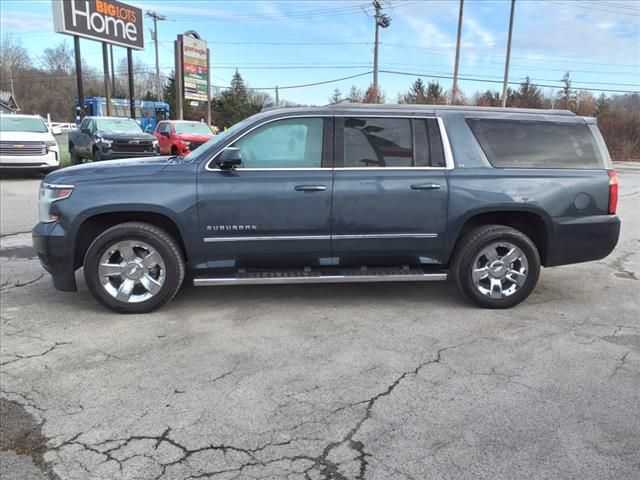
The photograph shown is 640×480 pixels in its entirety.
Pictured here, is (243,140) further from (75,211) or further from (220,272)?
(75,211)

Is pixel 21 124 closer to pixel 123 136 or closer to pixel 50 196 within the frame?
pixel 123 136

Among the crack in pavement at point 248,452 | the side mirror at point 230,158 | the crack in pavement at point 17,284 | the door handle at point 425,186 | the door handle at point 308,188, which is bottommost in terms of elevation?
the crack in pavement at point 17,284

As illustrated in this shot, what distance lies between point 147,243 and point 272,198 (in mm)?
1165

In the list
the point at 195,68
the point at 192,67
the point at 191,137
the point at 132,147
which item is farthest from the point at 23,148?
the point at 195,68

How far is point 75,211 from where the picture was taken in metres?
4.45

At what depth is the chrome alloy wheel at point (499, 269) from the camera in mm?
4828

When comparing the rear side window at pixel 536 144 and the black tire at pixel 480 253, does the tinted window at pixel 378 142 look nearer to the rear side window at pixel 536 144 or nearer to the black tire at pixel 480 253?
the rear side window at pixel 536 144

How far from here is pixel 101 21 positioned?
24562 mm

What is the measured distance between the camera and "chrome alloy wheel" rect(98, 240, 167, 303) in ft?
14.9

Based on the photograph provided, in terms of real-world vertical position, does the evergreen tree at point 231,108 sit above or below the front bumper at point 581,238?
above

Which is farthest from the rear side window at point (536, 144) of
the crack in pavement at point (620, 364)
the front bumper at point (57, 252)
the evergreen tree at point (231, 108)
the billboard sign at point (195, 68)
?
the evergreen tree at point (231, 108)

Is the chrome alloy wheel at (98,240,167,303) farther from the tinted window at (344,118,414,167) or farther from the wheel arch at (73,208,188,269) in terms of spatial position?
the tinted window at (344,118,414,167)

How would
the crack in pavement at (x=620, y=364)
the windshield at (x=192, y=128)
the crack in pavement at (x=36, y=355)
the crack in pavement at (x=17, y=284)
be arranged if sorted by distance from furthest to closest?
the windshield at (x=192, y=128) < the crack in pavement at (x=17, y=284) < the crack in pavement at (x=36, y=355) < the crack in pavement at (x=620, y=364)

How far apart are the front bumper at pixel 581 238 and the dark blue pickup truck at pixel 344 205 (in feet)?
0.04
